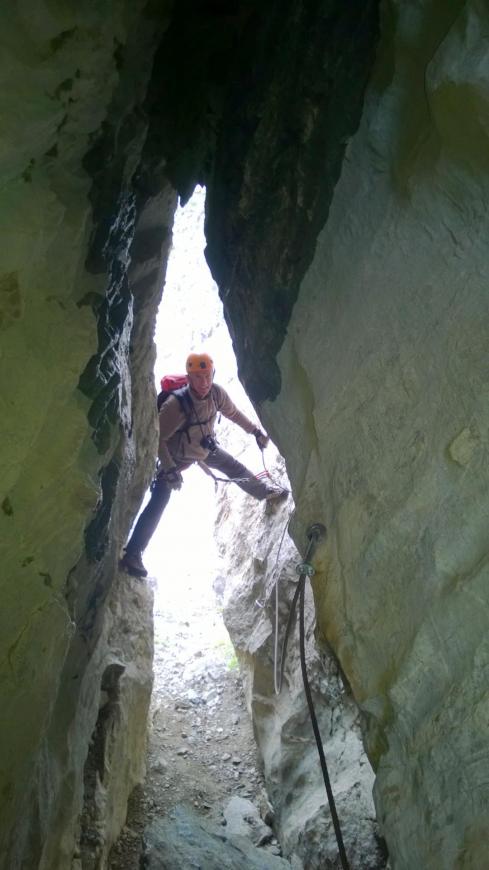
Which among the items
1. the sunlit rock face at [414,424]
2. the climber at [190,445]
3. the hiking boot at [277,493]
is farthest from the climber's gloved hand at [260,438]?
the sunlit rock face at [414,424]

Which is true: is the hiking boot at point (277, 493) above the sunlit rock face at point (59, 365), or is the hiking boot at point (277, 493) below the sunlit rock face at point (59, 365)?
above

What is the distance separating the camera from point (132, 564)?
20.5 feet

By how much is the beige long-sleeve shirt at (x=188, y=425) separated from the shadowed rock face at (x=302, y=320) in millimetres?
2528

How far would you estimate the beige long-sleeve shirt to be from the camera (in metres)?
6.53

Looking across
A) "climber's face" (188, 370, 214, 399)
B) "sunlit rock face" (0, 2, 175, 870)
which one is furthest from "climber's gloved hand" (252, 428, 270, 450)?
"sunlit rock face" (0, 2, 175, 870)

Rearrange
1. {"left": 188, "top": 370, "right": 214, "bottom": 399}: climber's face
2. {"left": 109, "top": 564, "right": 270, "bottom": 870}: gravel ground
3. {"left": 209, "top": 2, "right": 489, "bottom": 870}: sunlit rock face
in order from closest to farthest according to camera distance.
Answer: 1. {"left": 209, "top": 2, "right": 489, "bottom": 870}: sunlit rock face
2. {"left": 109, "top": 564, "right": 270, "bottom": 870}: gravel ground
3. {"left": 188, "top": 370, "right": 214, "bottom": 399}: climber's face

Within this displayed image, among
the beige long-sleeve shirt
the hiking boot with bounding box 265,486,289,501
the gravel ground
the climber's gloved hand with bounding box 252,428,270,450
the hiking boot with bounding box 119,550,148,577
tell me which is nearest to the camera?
the gravel ground

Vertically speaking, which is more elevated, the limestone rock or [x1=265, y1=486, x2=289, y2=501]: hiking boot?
[x1=265, y1=486, x2=289, y2=501]: hiking boot

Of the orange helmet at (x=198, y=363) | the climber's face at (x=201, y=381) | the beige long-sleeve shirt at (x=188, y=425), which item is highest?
the orange helmet at (x=198, y=363)

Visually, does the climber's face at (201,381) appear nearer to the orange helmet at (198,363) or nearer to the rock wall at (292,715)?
the orange helmet at (198,363)

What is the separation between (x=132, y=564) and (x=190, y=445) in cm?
134

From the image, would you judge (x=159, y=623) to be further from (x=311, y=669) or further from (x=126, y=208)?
(x=126, y=208)

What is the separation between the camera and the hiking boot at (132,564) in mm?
6207

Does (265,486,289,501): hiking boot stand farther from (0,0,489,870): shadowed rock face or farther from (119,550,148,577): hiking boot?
(0,0,489,870): shadowed rock face
